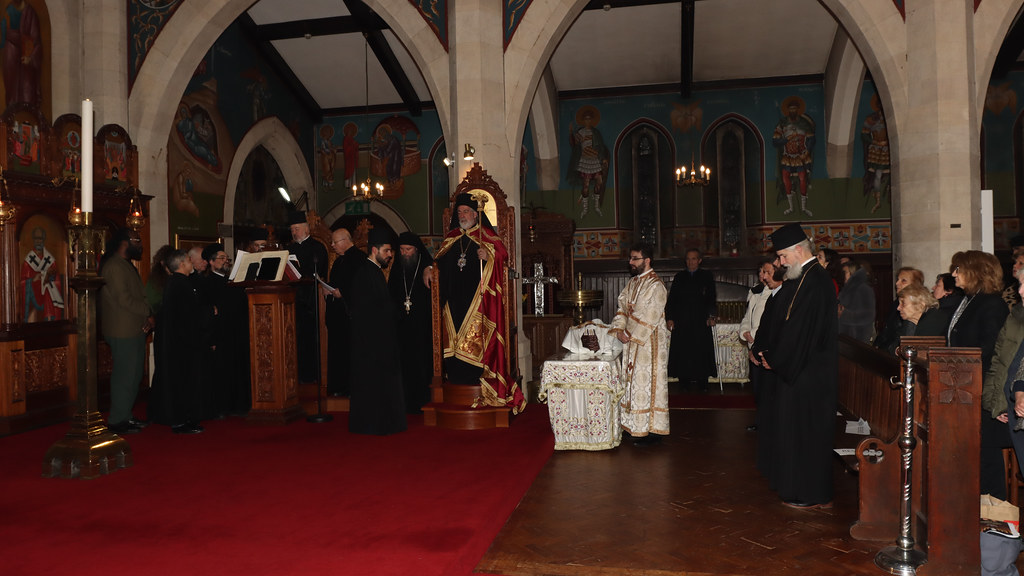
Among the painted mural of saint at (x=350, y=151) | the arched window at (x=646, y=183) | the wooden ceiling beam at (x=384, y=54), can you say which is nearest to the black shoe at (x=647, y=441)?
the wooden ceiling beam at (x=384, y=54)

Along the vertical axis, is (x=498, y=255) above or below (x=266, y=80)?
below

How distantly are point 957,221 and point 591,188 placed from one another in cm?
831

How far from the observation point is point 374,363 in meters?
6.49

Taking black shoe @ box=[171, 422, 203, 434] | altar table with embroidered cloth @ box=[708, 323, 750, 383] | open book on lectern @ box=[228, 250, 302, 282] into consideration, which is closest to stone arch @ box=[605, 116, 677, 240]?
altar table with embroidered cloth @ box=[708, 323, 750, 383]

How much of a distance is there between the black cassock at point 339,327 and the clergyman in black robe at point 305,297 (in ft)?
0.52

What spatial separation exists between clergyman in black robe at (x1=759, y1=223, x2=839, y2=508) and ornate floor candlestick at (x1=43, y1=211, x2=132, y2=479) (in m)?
4.43

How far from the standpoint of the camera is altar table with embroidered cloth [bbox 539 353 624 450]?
226 inches

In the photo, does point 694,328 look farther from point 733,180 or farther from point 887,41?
point 733,180

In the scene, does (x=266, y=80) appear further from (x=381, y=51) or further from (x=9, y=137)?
(x=9, y=137)

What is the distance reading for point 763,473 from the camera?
16.0 feet

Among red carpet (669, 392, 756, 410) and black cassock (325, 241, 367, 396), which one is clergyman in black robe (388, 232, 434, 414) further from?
red carpet (669, 392, 756, 410)

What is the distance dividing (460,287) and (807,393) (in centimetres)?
357

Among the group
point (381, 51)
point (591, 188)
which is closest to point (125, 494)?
point (381, 51)

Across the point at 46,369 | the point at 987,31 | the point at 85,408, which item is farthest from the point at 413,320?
the point at 987,31
